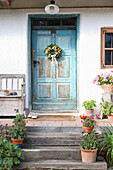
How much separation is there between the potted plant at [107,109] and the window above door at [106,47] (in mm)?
1143

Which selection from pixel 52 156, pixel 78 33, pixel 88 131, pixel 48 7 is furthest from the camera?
pixel 78 33

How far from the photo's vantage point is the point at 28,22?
6.59 meters

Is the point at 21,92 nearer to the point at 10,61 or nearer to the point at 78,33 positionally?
the point at 10,61

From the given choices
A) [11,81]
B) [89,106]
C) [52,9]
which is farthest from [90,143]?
[52,9]

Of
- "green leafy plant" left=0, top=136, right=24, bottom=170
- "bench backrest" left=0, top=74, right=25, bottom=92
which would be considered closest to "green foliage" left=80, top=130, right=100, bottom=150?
"green leafy plant" left=0, top=136, right=24, bottom=170

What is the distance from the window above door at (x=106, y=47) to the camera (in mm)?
6453

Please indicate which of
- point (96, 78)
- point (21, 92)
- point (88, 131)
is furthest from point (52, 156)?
point (96, 78)

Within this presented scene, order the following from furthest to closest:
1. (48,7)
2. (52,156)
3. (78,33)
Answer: (78,33)
(48,7)
(52,156)

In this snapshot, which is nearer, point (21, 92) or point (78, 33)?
point (21, 92)

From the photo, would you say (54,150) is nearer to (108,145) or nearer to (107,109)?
(108,145)

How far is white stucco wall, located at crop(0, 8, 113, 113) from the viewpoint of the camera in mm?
6441

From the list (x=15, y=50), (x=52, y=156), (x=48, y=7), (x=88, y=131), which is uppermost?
(x=48, y=7)

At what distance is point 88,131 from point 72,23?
340cm

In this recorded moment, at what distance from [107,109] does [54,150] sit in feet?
6.94
